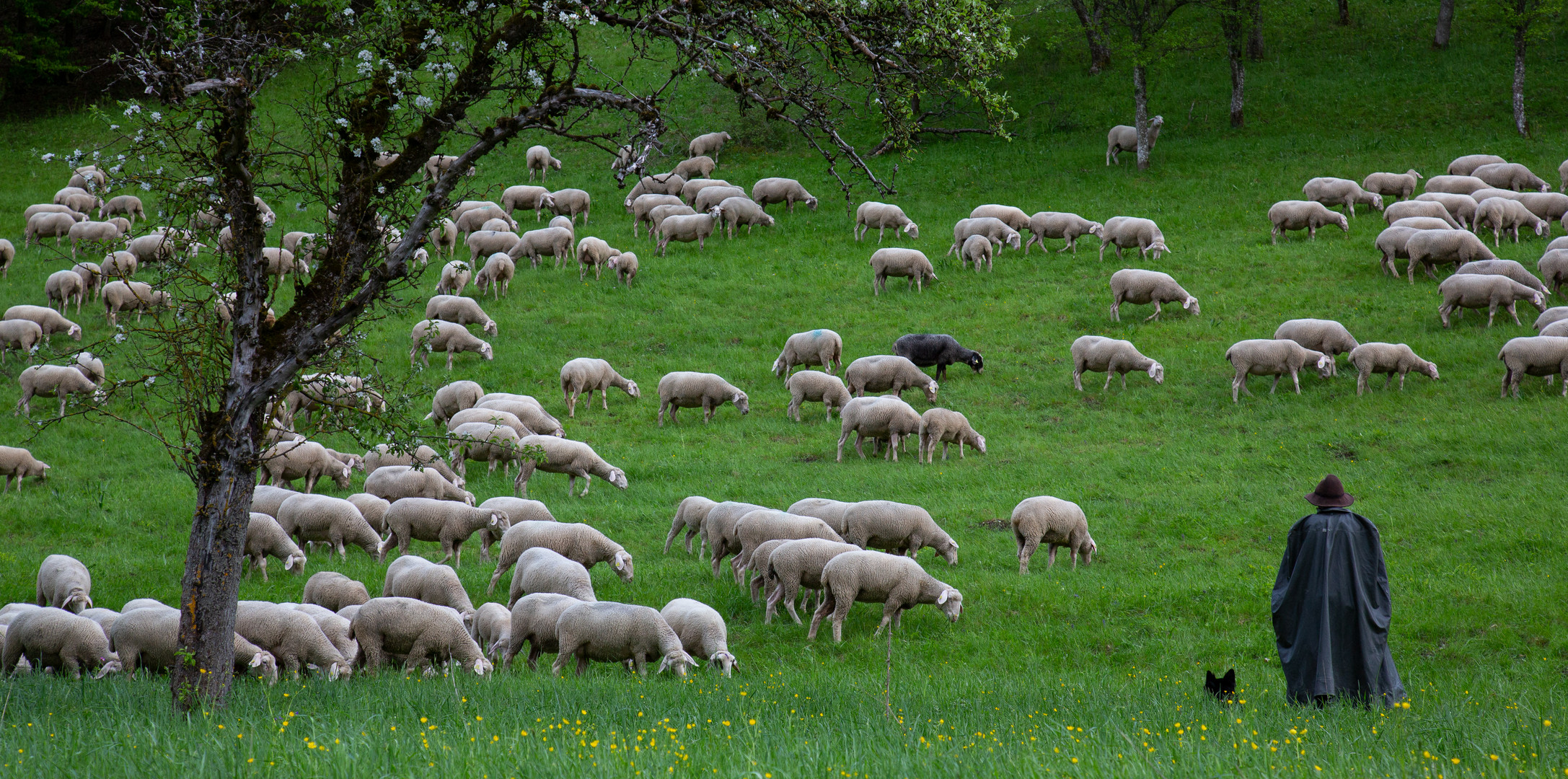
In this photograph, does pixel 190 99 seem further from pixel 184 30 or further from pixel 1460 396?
pixel 1460 396

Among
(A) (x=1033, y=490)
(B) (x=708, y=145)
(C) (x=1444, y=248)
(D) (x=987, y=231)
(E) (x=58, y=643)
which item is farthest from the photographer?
(B) (x=708, y=145)

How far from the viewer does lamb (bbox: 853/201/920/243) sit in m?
30.9

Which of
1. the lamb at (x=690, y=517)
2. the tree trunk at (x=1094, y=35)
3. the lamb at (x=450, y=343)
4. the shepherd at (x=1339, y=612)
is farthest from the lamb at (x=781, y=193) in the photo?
the shepherd at (x=1339, y=612)

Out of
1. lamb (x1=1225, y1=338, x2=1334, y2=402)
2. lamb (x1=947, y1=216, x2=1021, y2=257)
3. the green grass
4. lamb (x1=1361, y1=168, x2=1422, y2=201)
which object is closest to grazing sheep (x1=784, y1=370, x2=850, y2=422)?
the green grass

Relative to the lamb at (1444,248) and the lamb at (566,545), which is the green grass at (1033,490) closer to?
the lamb at (566,545)

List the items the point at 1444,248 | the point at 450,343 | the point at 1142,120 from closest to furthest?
the point at 450,343
the point at 1444,248
the point at 1142,120

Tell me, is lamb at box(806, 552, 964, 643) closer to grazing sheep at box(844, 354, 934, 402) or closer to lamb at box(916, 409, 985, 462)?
lamb at box(916, 409, 985, 462)

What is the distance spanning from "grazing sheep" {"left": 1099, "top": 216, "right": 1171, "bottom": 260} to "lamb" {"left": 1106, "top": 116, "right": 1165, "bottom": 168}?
9.48 meters

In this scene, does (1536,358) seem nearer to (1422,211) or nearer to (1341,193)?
(1422,211)

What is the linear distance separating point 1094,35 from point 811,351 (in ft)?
79.7

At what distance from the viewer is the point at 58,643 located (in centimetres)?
1063

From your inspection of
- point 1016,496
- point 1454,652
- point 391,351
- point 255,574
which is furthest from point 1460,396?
point 391,351

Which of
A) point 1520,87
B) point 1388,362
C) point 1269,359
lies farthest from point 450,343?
point 1520,87

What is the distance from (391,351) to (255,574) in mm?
11620
